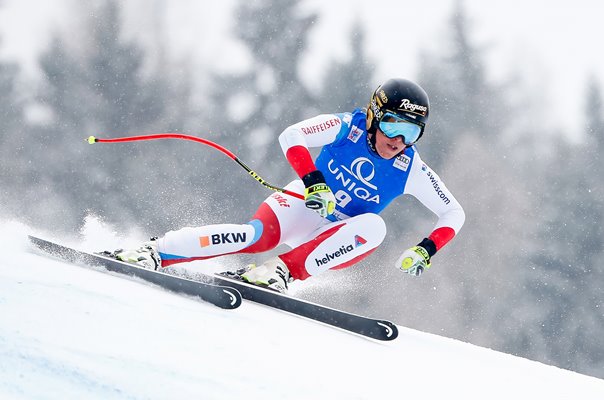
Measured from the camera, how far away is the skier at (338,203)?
157 inches

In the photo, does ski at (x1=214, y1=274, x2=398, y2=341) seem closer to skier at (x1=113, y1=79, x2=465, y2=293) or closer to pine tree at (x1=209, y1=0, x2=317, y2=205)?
skier at (x1=113, y1=79, x2=465, y2=293)

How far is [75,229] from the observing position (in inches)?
848

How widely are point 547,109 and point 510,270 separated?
550cm

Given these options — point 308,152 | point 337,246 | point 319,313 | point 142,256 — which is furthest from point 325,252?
point 142,256

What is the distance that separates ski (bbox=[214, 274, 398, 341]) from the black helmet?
1023 millimetres

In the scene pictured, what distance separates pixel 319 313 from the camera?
3.81 metres

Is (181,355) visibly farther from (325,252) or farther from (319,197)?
(325,252)

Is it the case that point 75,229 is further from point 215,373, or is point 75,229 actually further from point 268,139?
point 215,373

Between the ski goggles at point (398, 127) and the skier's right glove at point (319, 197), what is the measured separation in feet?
1.50

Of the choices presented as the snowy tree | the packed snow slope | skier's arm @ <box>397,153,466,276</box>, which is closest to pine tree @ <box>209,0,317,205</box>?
the snowy tree

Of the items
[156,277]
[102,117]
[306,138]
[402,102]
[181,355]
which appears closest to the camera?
[181,355]

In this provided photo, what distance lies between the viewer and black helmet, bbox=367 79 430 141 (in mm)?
4043

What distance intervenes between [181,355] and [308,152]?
2.04m

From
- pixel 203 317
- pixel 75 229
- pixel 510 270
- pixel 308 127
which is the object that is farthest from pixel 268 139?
pixel 203 317
